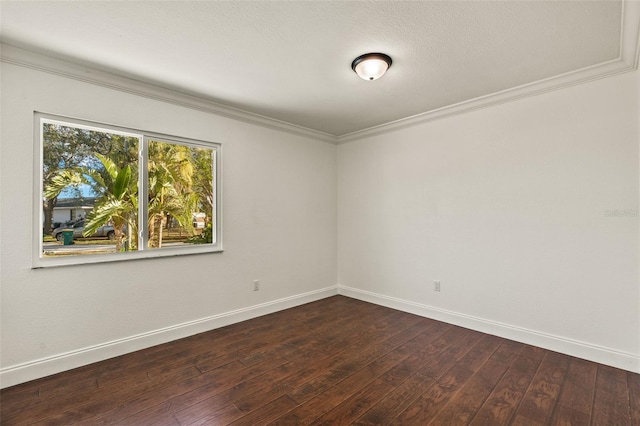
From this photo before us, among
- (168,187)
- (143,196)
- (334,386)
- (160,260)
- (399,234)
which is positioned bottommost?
(334,386)

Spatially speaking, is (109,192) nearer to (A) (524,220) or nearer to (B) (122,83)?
(B) (122,83)

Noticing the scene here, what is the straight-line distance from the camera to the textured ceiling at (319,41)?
6.12ft

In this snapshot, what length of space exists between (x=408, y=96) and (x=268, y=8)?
189 cm

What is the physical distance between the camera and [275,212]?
406 cm

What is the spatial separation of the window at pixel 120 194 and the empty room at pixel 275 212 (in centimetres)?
2

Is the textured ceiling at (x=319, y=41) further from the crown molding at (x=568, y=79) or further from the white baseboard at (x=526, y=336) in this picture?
the white baseboard at (x=526, y=336)

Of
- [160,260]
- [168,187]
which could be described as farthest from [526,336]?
[168,187]

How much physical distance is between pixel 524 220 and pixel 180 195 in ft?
12.2

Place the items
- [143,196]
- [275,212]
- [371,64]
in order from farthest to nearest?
[275,212], [143,196], [371,64]

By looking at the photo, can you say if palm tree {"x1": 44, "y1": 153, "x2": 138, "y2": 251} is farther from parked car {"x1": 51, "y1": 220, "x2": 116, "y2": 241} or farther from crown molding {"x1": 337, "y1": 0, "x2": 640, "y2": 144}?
crown molding {"x1": 337, "y1": 0, "x2": 640, "y2": 144}

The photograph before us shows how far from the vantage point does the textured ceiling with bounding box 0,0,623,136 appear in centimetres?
187

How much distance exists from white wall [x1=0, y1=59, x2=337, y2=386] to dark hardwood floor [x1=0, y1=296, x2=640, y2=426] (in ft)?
0.93

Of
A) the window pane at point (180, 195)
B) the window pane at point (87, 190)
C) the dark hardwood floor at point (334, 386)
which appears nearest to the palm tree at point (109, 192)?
the window pane at point (87, 190)

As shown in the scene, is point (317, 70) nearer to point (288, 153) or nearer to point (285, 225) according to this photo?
point (288, 153)
